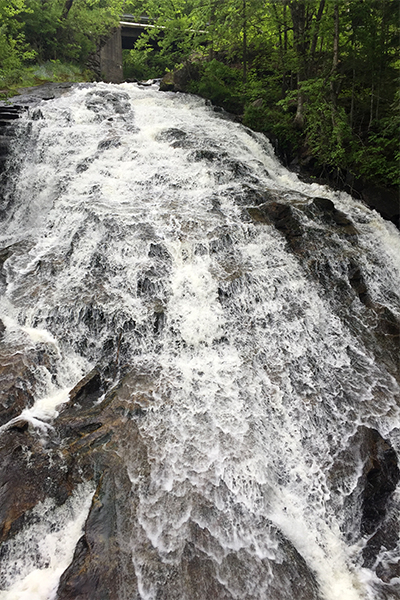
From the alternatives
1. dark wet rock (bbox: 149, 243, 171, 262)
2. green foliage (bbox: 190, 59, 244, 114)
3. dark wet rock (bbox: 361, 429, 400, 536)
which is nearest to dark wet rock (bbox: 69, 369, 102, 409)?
dark wet rock (bbox: 149, 243, 171, 262)

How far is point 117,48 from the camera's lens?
23.6m

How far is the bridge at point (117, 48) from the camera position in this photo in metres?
22.8

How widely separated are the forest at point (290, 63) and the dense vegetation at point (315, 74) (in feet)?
0.12

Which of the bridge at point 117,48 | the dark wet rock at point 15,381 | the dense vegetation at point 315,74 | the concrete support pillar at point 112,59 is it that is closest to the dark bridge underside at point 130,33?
the bridge at point 117,48

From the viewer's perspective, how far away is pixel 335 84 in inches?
463

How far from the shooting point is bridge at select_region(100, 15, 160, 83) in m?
22.8

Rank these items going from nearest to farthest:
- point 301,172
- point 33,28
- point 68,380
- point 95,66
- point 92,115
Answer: point 68,380 → point 301,172 → point 92,115 → point 33,28 → point 95,66

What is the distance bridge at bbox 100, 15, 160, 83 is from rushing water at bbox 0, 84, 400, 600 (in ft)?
54.3

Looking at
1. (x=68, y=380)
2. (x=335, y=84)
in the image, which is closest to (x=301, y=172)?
(x=335, y=84)

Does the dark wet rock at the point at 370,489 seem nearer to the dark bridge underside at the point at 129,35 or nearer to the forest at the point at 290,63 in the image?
the forest at the point at 290,63

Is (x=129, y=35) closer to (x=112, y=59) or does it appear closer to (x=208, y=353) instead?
(x=112, y=59)

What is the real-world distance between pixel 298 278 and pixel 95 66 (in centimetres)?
2344

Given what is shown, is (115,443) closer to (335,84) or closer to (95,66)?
(335,84)

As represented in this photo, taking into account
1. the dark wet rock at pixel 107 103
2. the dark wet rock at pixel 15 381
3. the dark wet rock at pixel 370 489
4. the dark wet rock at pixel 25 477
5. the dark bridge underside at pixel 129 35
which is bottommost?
the dark wet rock at pixel 370 489
